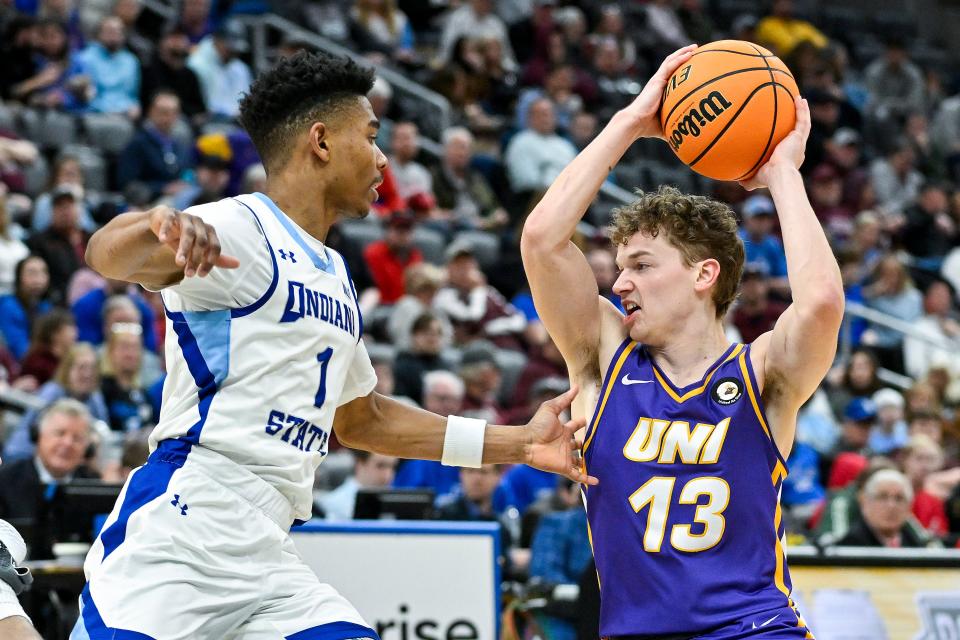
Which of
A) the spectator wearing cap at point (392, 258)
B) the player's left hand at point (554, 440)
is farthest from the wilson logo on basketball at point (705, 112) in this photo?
the spectator wearing cap at point (392, 258)

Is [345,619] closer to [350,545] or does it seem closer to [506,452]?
[506,452]

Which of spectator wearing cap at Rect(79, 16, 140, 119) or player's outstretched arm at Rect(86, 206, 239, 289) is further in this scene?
spectator wearing cap at Rect(79, 16, 140, 119)

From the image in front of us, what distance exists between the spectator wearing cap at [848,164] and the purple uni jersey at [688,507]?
13.1 metres

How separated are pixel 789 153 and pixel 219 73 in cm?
974

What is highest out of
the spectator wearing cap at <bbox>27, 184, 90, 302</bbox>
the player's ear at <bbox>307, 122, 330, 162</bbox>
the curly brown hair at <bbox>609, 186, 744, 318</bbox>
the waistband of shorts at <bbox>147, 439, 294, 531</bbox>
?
the spectator wearing cap at <bbox>27, 184, 90, 302</bbox>

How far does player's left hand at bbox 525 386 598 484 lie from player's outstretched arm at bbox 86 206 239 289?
4.08ft

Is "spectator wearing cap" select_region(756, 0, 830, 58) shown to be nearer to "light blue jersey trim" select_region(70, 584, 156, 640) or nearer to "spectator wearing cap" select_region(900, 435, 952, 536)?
"spectator wearing cap" select_region(900, 435, 952, 536)

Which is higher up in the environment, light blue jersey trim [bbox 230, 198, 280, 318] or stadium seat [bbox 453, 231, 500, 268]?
stadium seat [bbox 453, 231, 500, 268]

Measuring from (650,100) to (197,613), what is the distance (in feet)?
6.39

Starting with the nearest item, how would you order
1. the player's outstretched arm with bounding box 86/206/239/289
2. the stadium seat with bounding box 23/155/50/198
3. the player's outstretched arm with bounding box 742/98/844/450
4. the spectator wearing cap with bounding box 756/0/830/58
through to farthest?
the player's outstretched arm with bounding box 86/206/239/289, the player's outstretched arm with bounding box 742/98/844/450, the stadium seat with bounding box 23/155/50/198, the spectator wearing cap with bounding box 756/0/830/58

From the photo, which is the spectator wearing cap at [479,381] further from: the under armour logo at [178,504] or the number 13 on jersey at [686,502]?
the under armour logo at [178,504]

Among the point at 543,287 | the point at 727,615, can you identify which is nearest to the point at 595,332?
the point at 543,287

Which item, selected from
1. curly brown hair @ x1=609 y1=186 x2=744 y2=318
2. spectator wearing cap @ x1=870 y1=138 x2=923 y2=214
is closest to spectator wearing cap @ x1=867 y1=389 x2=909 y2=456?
spectator wearing cap @ x1=870 y1=138 x2=923 y2=214

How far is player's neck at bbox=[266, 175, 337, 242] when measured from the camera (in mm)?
4180
